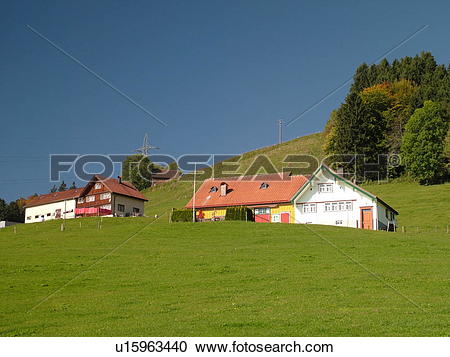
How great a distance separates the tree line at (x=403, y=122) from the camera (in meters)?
82.2

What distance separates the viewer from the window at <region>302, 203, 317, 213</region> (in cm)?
5553

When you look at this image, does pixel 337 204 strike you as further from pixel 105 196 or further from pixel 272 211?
pixel 105 196

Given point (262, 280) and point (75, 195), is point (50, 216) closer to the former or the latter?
point (75, 195)

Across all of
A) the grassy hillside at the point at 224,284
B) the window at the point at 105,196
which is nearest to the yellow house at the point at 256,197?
the window at the point at 105,196

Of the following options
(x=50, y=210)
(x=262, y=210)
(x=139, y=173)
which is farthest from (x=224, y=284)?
(x=139, y=173)

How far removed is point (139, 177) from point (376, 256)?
112 meters

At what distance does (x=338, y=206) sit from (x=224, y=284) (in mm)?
32584

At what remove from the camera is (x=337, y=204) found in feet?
180

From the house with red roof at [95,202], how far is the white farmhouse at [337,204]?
2594cm

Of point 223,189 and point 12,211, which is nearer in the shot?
point 223,189

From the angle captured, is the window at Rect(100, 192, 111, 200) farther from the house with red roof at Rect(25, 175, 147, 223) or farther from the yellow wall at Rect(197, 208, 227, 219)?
the yellow wall at Rect(197, 208, 227, 219)

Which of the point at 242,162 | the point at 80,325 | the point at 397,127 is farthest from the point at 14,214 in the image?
the point at 80,325

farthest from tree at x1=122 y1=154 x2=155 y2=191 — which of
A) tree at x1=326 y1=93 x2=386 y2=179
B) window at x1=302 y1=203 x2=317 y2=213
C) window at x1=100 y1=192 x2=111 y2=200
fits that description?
window at x1=302 y1=203 x2=317 y2=213

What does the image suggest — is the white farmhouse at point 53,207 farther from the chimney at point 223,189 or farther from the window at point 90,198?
the chimney at point 223,189
